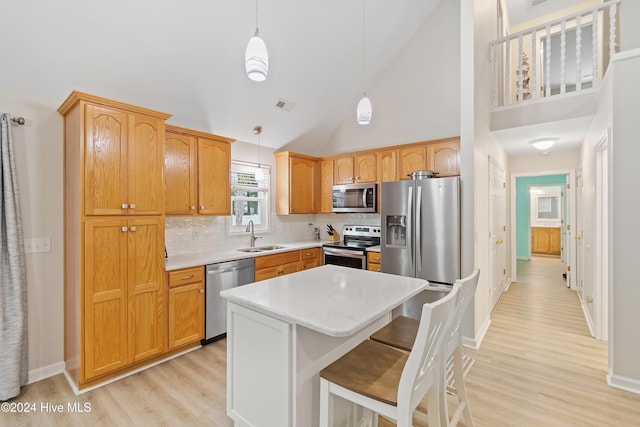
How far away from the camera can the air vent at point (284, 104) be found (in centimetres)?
391

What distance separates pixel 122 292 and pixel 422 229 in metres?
2.92

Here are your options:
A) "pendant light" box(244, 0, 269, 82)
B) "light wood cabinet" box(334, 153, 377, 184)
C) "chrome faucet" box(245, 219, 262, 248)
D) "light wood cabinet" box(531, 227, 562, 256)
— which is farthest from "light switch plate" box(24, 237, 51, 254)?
"light wood cabinet" box(531, 227, 562, 256)

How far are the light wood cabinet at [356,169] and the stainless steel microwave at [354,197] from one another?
5.6 inches

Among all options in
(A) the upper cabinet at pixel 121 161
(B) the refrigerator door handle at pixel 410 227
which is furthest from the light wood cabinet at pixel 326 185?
(A) the upper cabinet at pixel 121 161

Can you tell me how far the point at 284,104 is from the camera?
3.98m

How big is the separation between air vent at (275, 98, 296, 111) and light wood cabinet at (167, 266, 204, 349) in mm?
2324

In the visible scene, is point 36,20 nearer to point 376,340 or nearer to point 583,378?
point 376,340

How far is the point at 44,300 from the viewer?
2486 millimetres

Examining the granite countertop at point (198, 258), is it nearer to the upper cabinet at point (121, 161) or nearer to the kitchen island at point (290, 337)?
the upper cabinet at point (121, 161)

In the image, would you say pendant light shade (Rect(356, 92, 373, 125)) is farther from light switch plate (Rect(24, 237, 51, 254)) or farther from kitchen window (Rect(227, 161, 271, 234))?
light switch plate (Rect(24, 237, 51, 254))

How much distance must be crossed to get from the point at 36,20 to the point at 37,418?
2.80 metres

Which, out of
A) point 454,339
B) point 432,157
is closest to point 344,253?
point 432,157

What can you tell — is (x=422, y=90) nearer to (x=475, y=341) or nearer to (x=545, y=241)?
(x=475, y=341)

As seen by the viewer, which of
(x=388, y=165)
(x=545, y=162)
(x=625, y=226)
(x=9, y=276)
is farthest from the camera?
(x=545, y=162)
